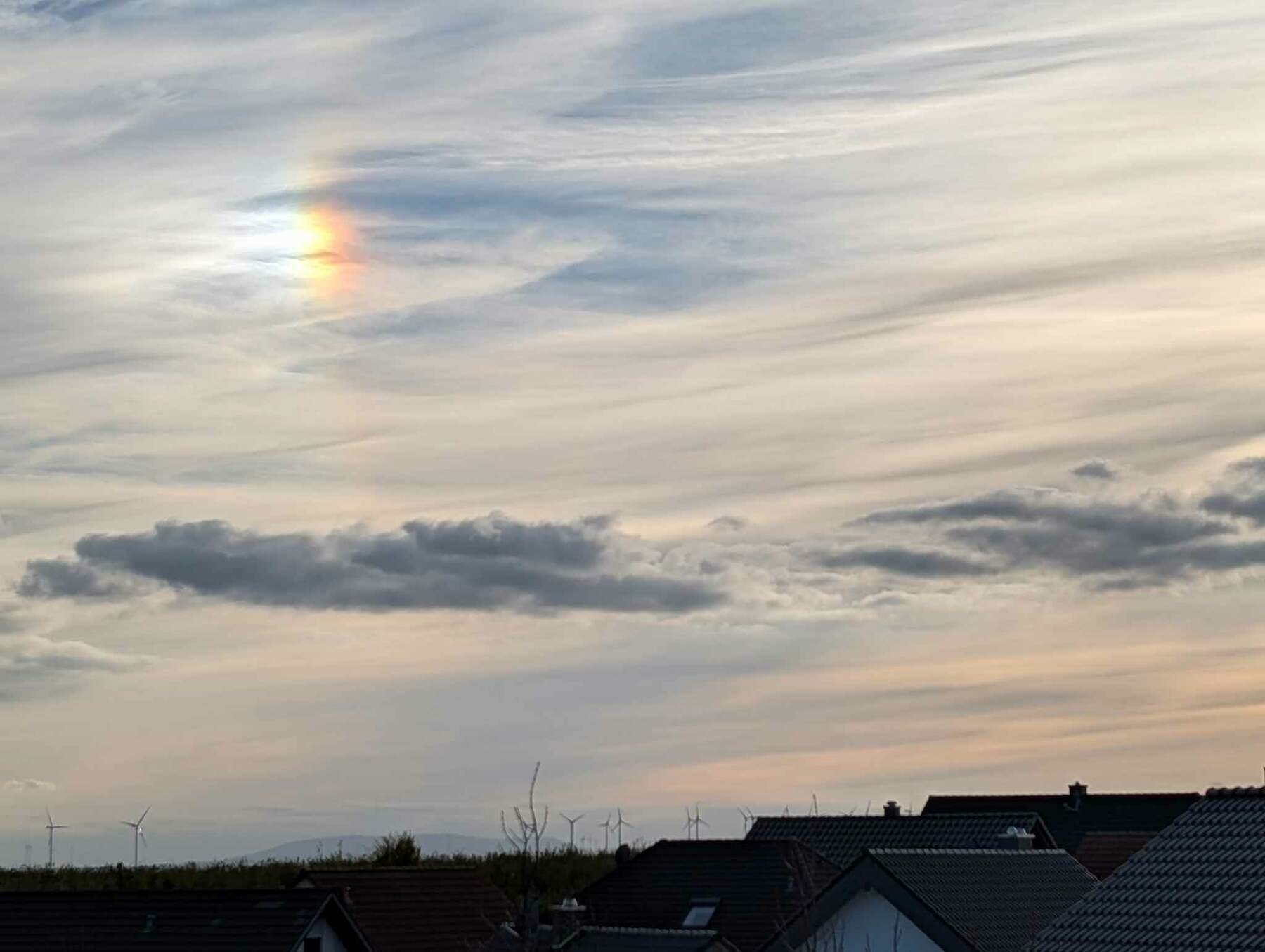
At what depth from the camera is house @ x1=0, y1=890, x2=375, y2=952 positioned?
44094mm

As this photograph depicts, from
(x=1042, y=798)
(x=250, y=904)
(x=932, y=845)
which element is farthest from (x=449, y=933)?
(x=1042, y=798)

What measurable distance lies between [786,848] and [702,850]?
2891mm

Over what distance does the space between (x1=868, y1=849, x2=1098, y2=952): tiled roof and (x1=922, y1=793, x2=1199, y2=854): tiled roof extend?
1409 inches

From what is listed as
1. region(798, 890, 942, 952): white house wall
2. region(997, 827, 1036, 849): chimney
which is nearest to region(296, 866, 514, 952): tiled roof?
region(798, 890, 942, 952): white house wall

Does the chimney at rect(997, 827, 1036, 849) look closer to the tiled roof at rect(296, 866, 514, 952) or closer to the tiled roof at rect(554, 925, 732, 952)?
the tiled roof at rect(554, 925, 732, 952)

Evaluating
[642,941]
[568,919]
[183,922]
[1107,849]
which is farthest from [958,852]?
[1107,849]

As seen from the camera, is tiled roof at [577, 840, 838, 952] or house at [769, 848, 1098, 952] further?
tiled roof at [577, 840, 838, 952]

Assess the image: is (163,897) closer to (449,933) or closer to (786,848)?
(449,933)

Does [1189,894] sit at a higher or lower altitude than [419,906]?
lower

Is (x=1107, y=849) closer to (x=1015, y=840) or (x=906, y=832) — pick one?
(x=906, y=832)

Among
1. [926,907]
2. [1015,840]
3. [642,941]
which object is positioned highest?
[1015,840]

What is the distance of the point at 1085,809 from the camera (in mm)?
83125

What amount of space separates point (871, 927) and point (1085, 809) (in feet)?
151

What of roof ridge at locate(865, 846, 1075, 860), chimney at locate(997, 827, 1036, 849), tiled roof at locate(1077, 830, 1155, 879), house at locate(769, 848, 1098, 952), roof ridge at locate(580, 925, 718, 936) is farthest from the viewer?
tiled roof at locate(1077, 830, 1155, 879)
